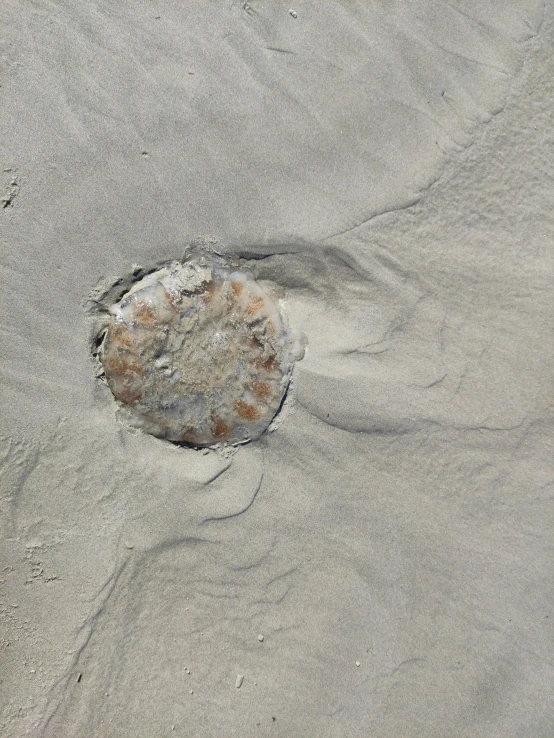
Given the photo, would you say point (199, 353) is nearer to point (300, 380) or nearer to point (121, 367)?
point (121, 367)

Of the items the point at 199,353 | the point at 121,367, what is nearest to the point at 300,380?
the point at 199,353

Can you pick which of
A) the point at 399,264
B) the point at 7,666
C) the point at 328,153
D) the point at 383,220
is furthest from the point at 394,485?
the point at 7,666

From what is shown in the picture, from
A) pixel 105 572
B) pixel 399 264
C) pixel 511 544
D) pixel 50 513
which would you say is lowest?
pixel 105 572

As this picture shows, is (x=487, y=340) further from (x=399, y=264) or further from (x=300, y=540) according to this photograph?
(x=300, y=540)
